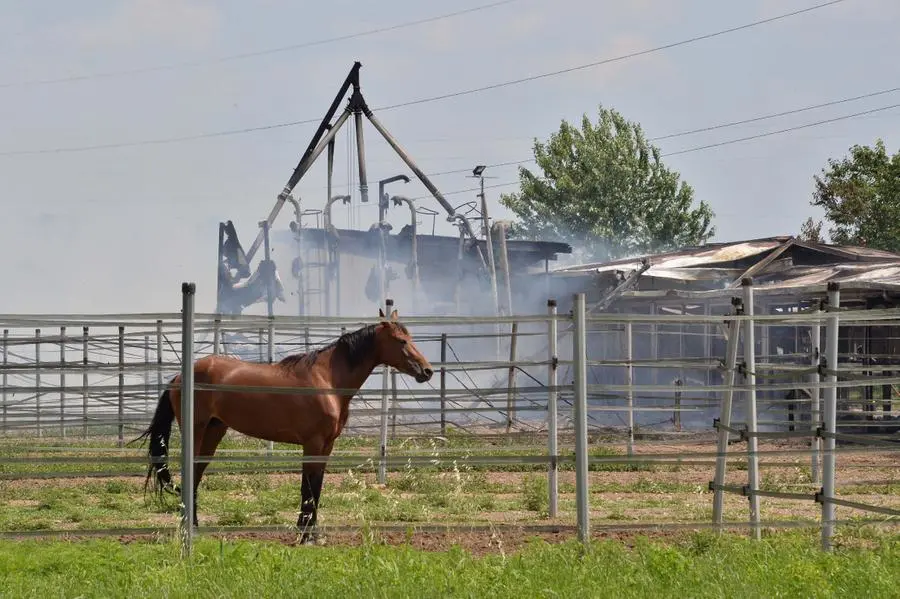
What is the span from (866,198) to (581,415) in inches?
1518

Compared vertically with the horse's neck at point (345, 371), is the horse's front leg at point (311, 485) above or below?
below

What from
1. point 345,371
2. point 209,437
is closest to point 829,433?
point 345,371

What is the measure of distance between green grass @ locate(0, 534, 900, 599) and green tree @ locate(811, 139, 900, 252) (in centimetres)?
3731

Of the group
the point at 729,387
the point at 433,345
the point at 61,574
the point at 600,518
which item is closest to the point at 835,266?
the point at 433,345

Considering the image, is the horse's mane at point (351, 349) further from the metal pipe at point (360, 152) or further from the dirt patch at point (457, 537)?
the metal pipe at point (360, 152)

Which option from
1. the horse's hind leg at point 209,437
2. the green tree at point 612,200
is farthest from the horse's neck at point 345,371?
the green tree at point 612,200

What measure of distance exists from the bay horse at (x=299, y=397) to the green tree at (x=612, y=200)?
47456mm

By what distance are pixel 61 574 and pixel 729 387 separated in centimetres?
475

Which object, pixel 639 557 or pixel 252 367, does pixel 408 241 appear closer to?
pixel 252 367

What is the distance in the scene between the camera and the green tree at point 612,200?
2297 inches

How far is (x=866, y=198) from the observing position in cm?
4456

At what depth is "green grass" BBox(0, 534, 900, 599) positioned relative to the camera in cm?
671

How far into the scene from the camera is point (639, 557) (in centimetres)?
763

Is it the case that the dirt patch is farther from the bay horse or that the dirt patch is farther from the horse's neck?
the horse's neck
